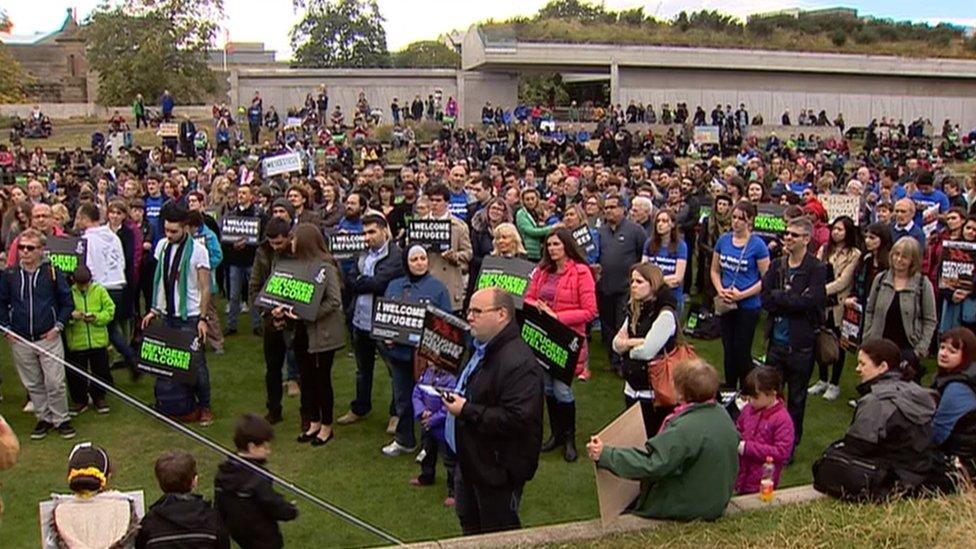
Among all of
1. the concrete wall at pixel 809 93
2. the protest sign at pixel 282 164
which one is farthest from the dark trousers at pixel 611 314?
the concrete wall at pixel 809 93

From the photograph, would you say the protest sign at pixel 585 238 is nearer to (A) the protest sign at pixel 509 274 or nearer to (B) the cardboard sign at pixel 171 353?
(A) the protest sign at pixel 509 274

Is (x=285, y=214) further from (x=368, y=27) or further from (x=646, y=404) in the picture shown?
(x=368, y=27)

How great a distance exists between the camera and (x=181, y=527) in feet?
14.7

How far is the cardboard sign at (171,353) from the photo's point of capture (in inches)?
332

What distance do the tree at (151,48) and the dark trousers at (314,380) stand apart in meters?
54.5

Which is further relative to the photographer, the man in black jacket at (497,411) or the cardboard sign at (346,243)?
the cardboard sign at (346,243)

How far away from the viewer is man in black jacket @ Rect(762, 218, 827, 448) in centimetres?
748

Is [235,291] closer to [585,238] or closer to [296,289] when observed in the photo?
[296,289]

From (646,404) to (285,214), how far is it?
5.14 m

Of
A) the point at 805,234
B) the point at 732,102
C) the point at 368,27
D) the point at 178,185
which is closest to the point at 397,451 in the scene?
the point at 805,234

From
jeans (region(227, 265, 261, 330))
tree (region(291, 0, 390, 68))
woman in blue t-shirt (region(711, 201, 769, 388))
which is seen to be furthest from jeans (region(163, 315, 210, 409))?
tree (region(291, 0, 390, 68))

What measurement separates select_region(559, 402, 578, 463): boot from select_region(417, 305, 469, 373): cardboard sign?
167 cm

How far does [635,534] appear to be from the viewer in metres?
5.12

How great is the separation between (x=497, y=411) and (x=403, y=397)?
10.2 ft
